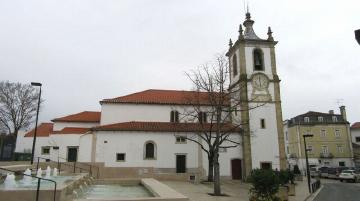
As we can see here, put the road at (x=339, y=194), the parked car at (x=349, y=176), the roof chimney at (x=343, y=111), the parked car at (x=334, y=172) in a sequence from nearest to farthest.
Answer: the road at (x=339, y=194) < the parked car at (x=349, y=176) < the parked car at (x=334, y=172) < the roof chimney at (x=343, y=111)

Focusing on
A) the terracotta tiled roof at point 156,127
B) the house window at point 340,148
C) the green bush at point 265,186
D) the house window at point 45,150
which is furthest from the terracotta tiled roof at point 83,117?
the house window at point 340,148

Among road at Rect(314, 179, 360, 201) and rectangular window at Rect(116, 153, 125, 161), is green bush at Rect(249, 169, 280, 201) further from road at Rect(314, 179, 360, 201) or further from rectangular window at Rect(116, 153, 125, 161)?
rectangular window at Rect(116, 153, 125, 161)

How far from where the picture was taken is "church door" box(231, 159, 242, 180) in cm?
3359

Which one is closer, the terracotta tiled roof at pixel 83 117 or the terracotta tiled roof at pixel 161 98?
the terracotta tiled roof at pixel 161 98

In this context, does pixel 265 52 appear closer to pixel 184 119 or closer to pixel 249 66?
pixel 249 66

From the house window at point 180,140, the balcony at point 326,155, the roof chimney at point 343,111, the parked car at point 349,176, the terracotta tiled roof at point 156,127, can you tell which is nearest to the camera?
the terracotta tiled roof at point 156,127

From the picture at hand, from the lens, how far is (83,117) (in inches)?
1524

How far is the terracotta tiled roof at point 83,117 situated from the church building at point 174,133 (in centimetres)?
12

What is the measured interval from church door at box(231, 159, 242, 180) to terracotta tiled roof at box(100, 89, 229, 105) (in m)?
7.21

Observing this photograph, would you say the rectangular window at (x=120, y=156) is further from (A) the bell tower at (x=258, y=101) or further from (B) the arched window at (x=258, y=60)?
(B) the arched window at (x=258, y=60)

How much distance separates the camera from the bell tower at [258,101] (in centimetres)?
3356

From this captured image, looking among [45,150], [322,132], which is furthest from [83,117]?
[322,132]

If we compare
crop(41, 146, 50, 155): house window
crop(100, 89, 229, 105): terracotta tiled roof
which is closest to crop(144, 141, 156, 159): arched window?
crop(100, 89, 229, 105): terracotta tiled roof

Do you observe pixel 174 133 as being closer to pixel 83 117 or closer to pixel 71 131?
pixel 71 131
